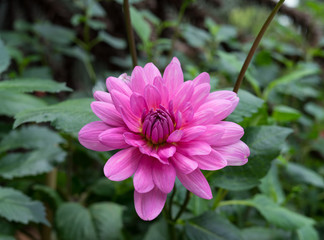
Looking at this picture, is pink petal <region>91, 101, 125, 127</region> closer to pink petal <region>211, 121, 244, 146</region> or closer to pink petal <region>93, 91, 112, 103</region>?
pink petal <region>93, 91, 112, 103</region>

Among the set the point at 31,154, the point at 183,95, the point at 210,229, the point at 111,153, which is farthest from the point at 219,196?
the point at 31,154

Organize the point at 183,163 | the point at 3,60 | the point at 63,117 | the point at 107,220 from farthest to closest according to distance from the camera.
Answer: the point at 107,220 → the point at 3,60 → the point at 63,117 → the point at 183,163

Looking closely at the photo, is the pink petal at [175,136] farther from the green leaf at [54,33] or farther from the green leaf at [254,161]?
the green leaf at [54,33]

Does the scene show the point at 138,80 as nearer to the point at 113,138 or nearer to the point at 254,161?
the point at 113,138

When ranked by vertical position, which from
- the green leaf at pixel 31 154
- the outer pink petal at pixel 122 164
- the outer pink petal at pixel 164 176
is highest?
the outer pink petal at pixel 164 176

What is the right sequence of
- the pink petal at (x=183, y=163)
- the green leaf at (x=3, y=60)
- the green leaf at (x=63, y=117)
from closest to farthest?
the pink petal at (x=183, y=163) → the green leaf at (x=63, y=117) → the green leaf at (x=3, y=60)

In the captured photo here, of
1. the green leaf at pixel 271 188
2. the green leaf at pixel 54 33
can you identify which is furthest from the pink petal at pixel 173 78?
the green leaf at pixel 54 33
